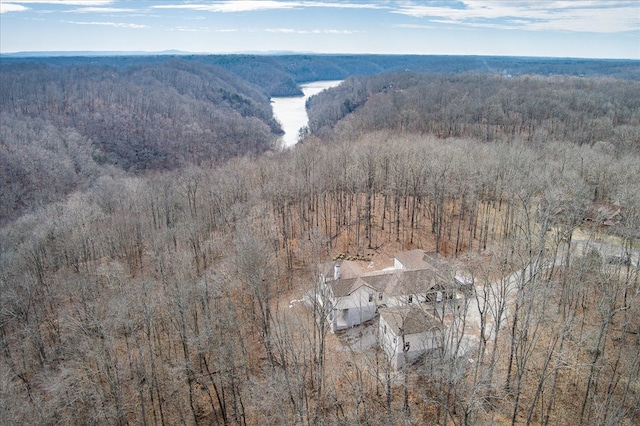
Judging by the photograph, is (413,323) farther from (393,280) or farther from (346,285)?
(346,285)

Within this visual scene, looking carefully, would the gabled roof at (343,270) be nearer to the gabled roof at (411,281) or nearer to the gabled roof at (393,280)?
the gabled roof at (393,280)

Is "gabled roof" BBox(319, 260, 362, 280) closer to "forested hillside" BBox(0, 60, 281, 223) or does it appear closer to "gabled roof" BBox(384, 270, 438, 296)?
"gabled roof" BBox(384, 270, 438, 296)

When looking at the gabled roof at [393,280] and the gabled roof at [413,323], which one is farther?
the gabled roof at [393,280]

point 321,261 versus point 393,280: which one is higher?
point 393,280

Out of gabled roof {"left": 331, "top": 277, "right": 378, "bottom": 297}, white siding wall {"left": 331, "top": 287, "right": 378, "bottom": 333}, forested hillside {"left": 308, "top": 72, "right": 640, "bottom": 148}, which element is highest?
forested hillside {"left": 308, "top": 72, "right": 640, "bottom": 148}

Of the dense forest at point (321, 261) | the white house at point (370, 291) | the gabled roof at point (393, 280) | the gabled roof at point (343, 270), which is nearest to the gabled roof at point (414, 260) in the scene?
the gabled roof at point (393, 280)

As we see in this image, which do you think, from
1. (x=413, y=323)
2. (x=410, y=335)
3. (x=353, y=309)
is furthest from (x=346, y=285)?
(x=410, y=335)

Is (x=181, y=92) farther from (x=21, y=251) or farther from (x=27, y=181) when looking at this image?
(x=21, y=251)

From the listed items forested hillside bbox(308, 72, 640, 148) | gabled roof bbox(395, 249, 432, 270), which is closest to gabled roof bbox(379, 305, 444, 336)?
gabled roof bbox(395, 249, 432, 270)
